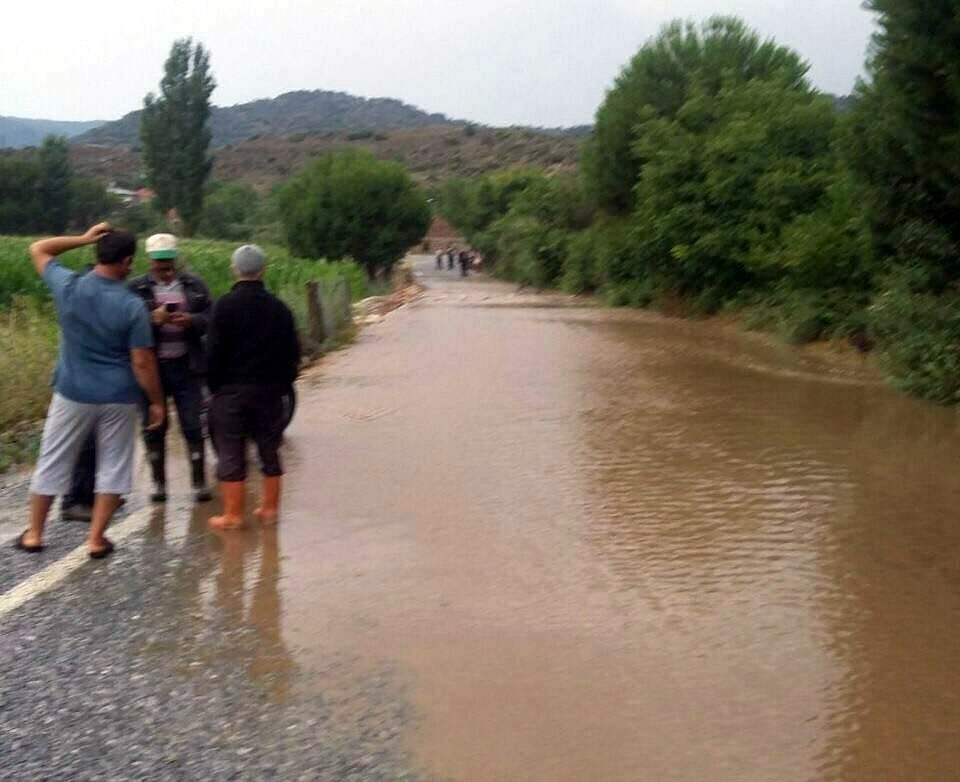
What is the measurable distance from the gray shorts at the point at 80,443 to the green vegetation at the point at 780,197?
9.20 metres

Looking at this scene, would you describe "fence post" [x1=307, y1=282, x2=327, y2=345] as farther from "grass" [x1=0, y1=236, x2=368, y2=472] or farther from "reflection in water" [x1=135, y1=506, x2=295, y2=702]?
"reflection in water" [x1=135, y1=506, x2=295, y2=702]

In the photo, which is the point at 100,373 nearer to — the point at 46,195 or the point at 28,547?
the point at 28,547

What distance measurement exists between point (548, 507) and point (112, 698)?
13.8 feet

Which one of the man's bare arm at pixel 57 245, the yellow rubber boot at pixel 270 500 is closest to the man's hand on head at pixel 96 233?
the man's bare arm at pixel 57 245

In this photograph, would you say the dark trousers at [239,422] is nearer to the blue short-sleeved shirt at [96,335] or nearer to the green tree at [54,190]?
the blue short-sleeved shirt at [96,335]

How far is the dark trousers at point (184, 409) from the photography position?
28.8ft

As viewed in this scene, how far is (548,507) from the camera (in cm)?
892

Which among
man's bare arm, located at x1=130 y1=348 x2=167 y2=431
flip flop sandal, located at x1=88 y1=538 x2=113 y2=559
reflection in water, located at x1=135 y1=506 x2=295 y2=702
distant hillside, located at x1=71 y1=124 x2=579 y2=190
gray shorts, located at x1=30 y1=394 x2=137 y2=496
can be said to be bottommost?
reflection in water, located at x1=135 y1=506 x2=295 y2=702

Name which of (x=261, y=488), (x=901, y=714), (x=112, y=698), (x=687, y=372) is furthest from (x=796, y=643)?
(x=687, y=372)

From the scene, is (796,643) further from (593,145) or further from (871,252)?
(593,145)

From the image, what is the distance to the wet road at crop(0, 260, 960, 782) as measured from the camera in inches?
190

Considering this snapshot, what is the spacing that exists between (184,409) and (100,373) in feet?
5.20

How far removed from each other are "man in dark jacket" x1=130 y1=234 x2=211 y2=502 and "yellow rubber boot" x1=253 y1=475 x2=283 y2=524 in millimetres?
826

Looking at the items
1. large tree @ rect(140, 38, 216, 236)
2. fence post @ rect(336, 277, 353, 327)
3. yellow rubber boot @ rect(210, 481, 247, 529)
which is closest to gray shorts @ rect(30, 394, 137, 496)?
yellow rubber boot @ rect(210, 481, 247, 529)
